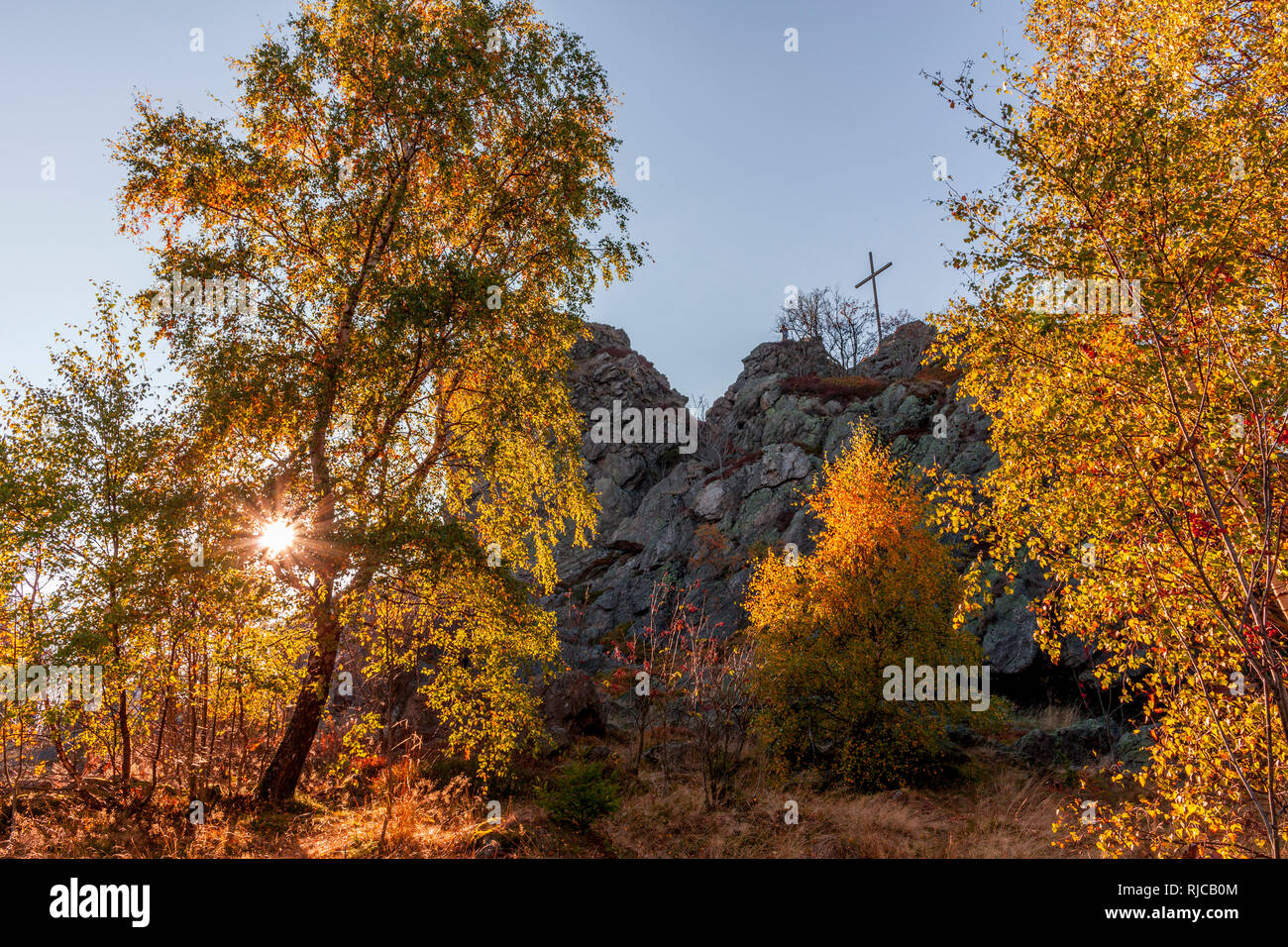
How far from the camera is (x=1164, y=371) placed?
13.7 feet

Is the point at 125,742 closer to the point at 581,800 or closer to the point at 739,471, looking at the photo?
the point at 581,800

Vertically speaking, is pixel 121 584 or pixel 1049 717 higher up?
pixel 121 584

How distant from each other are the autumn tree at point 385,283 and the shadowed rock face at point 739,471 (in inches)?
522

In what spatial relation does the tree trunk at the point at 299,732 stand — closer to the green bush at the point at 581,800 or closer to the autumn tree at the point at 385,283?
the autumn tree at the point at 385,283

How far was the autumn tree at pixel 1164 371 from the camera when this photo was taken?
15.8 ft

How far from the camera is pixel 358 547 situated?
8.60m

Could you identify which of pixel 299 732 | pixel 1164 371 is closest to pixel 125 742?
pixel 299 732

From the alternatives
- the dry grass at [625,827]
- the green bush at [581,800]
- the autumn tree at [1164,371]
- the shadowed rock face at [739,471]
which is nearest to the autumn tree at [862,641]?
the dry grass at [625,827]

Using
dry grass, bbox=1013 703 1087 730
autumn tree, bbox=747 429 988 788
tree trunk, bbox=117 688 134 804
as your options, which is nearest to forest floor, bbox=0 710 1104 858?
tree trunk, bbox=117 688 134 804

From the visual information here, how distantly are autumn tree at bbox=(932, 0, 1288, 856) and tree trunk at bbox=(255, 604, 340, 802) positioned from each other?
927 cm

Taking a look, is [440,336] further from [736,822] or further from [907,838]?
[907,838]

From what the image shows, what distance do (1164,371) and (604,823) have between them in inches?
435
